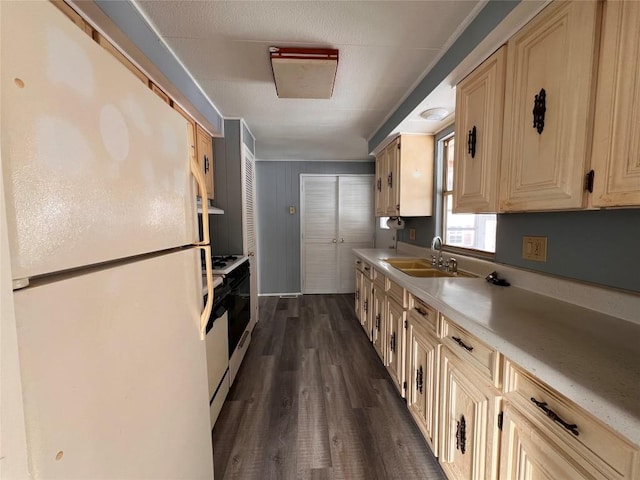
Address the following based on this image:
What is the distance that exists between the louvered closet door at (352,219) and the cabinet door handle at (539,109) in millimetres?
3536

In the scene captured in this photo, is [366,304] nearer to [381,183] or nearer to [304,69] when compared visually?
[381,183]

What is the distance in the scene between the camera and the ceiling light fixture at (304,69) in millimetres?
1582

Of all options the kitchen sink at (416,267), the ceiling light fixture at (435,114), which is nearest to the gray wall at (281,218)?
the kitchen sink at (416,267)

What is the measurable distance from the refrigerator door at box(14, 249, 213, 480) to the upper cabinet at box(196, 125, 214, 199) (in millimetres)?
1649

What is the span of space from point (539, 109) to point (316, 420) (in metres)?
2.03

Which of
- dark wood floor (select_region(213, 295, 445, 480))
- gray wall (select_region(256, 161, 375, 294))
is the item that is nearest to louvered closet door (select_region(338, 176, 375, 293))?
gray wall (select_region(256, 161, 375, 294))

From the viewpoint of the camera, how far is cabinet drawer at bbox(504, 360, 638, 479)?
0.57 metres

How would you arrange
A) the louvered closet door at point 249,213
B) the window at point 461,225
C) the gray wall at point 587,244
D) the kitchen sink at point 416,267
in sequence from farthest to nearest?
1. the louvered closet door at point 249,213
2. the kitchen sink at point 416,267
3. the window at point 461,225
4. the gray wall at point 587,244

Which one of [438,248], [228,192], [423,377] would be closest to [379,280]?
[438,248]

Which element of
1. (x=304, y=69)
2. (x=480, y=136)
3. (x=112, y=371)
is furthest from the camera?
(x=304, y=69)

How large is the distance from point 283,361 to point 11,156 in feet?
7.98

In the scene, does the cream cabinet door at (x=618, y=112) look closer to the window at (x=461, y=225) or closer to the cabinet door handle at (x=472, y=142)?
the cabinet door handle at (x=472, y=142)

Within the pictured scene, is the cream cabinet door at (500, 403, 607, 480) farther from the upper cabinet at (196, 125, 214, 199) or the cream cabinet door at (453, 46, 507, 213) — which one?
the upper cabinet at (196, 125, 214, 199)

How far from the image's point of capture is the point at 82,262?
50cm
